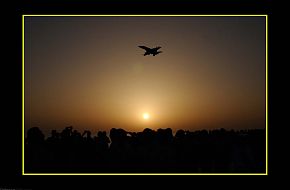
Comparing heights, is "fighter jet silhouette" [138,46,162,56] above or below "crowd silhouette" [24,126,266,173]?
above

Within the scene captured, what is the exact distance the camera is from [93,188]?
3.55 meters

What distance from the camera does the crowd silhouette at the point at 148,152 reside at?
3924 millimetres

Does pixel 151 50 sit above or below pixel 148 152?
above

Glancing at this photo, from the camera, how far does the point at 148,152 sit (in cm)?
409

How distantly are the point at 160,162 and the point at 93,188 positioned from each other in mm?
718

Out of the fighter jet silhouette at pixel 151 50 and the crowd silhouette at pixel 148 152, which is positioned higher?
the fighter jet silhouette at pixel 151 50

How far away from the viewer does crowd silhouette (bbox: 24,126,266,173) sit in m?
3.92
